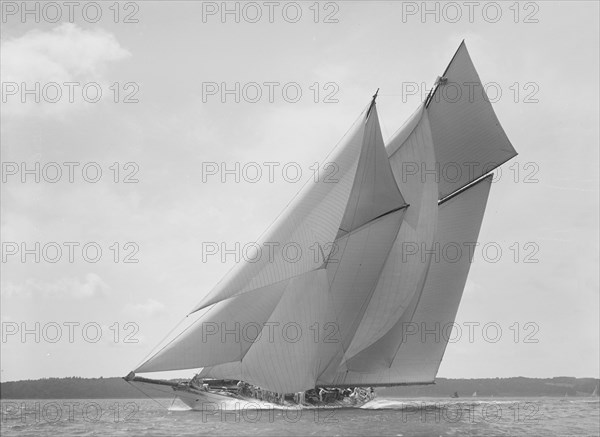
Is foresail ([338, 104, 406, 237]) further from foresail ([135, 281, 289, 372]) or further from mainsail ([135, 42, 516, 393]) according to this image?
foresail ([135, 281, 289, 372])

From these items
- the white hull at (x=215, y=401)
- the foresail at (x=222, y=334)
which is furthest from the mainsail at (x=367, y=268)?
the white hull at (x=215, y=401)

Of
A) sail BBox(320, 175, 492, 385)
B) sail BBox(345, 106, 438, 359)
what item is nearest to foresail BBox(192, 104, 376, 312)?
sail BBox(345, 106, 438, 359)

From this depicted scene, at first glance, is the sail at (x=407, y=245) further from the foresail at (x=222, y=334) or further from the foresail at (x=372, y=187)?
the foresail at (x=222, y=334)

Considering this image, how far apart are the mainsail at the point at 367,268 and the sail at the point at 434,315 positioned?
7cm

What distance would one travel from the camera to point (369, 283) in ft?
127

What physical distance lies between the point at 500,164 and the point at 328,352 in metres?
15.9

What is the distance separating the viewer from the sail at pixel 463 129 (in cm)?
4347

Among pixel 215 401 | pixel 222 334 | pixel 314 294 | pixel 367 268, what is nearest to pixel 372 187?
pixel 367 268

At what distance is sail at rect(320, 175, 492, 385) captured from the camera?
40.9m

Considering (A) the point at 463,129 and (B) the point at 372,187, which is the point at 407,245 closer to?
(B) the point at 372,187

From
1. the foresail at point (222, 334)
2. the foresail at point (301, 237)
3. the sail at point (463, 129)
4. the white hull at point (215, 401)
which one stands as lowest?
the white hull at point (215, 401)

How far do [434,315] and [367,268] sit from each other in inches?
243

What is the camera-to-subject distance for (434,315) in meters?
42.3

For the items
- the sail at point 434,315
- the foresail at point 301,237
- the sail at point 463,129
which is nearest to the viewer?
the foresail at point 301,237
